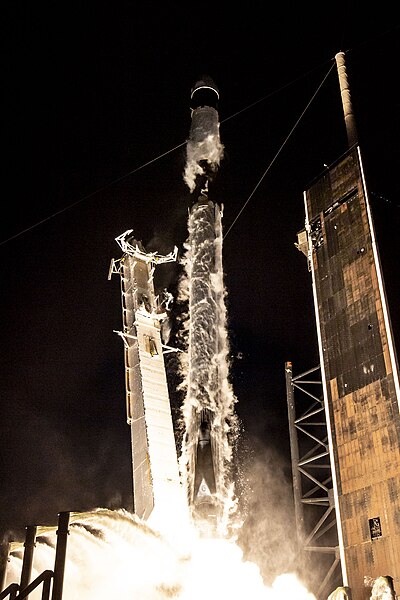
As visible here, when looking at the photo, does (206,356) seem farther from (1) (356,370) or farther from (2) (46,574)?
(2) (46,574)

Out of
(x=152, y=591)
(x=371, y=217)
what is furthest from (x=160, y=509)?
(x=371, y=217)

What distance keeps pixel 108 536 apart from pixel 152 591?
11.5ft

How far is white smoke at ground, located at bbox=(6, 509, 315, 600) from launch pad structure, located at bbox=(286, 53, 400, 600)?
14.1 ft

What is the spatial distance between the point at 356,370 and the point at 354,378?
0.35 metres

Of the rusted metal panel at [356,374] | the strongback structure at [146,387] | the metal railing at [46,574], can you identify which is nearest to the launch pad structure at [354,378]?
the rusted metal panel at [356,374]

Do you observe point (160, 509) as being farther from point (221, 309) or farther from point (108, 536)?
point (221, 309)

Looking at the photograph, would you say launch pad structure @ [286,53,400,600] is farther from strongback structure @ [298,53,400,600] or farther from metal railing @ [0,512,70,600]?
metal railing @ [0,512,70,600]

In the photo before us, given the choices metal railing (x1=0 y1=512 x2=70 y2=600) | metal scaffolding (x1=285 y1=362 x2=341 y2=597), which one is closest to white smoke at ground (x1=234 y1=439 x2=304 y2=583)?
metal scaffolding (x1=285 y1=362 x2=341 y2=597)

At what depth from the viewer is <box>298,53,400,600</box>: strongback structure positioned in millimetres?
21562

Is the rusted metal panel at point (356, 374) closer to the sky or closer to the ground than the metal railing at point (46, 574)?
→ closer to the sky

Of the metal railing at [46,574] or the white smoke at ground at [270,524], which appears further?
the white smoke at ground at [270,524]

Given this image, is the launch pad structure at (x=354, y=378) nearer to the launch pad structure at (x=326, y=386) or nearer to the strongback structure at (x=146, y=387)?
the launch pad structure at (x=326, y=386)

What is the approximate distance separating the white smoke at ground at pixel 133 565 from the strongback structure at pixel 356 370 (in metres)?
4.42

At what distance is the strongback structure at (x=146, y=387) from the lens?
73.3 feet
